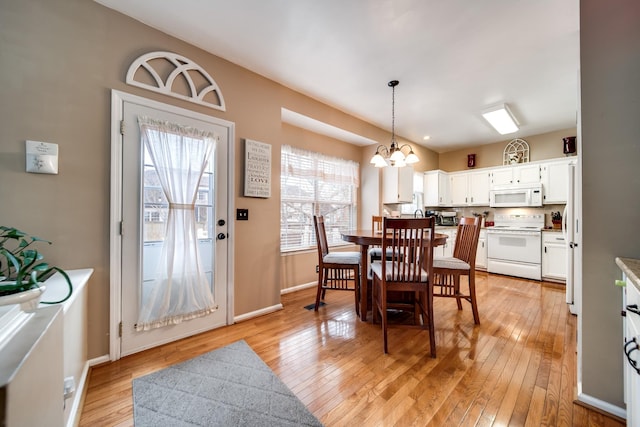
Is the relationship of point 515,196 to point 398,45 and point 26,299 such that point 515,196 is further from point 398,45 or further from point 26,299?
point 26,299

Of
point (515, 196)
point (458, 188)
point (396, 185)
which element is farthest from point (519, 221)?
point (396, 185)

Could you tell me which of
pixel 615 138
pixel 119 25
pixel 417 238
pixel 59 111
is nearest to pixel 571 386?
pixel 417 238

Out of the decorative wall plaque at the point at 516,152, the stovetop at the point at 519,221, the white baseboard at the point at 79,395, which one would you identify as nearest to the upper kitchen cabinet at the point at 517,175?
the decorative wall plaque at the point at 516,152

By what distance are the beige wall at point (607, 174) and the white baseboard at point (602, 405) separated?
0.8 inches

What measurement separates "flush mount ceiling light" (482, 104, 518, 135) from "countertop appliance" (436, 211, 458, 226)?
73.3 inches

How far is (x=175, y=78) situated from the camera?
6.73ft

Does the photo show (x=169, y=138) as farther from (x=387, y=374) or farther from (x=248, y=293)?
(x=387, y=374)

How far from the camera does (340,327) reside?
2270 millimetres

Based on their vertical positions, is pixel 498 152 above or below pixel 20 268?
above

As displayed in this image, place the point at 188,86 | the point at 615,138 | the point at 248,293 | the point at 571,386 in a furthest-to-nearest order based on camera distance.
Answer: the point at 248,293
the point at 188,86
the point at 571,386
the point at 615,138

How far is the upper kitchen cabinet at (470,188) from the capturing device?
4.81 metres

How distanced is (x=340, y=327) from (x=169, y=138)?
7.58 ft

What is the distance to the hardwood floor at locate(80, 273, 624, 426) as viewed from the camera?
129cm

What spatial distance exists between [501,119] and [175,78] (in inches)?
174
